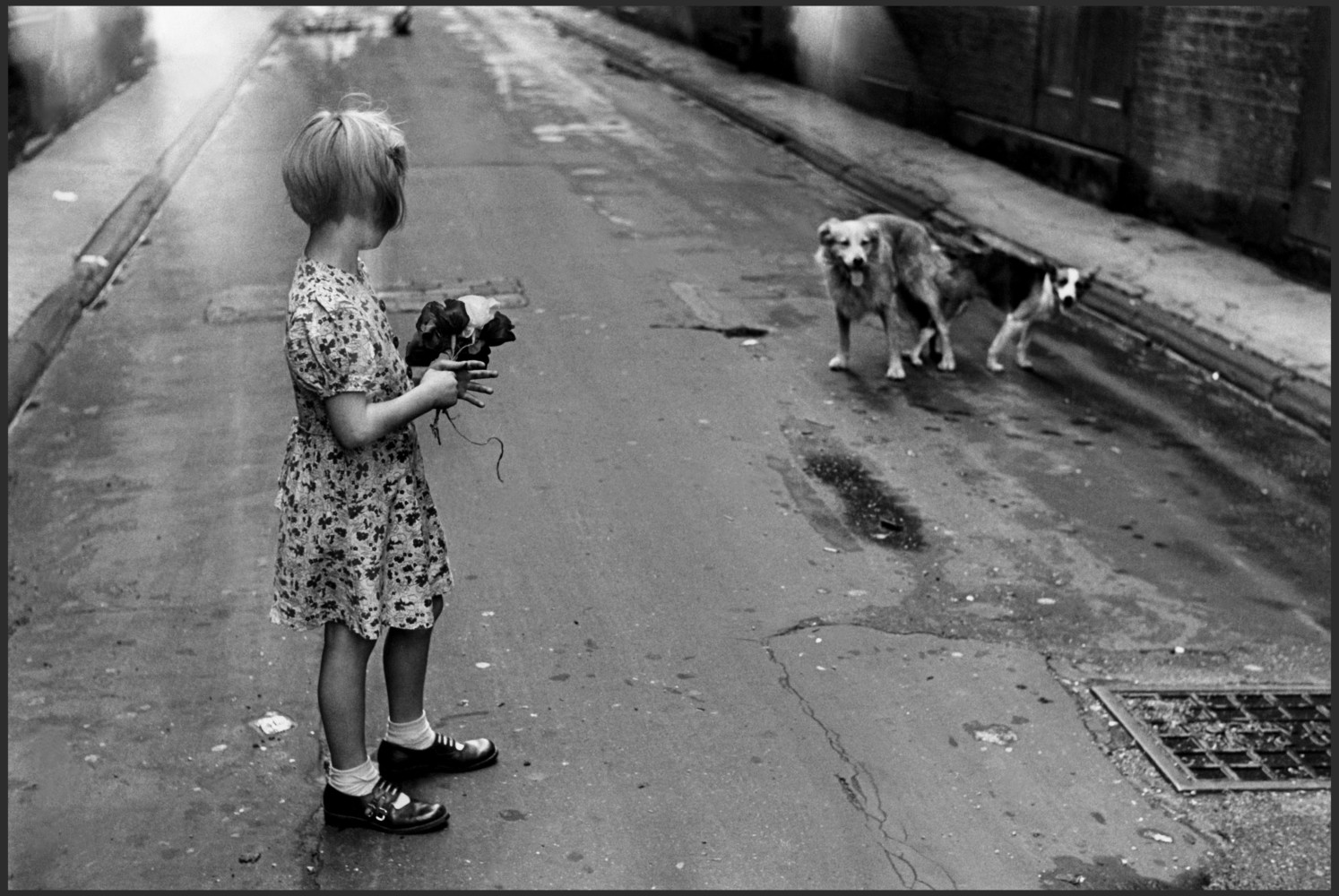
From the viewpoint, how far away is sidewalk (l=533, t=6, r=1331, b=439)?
35.2 feet

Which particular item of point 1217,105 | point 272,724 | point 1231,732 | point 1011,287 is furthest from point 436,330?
point 1217,105

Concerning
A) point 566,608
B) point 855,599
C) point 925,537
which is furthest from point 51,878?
point 925,537

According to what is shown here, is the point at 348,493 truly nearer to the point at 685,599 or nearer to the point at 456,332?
the point at 456,332

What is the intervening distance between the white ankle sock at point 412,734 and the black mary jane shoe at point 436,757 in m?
0.01

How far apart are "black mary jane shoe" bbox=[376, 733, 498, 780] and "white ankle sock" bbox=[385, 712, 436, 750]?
0.01 metres

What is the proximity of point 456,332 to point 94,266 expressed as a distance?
9.07 meters

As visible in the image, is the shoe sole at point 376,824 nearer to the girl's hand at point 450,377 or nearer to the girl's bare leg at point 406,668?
the girl's bare leg at point 406,668

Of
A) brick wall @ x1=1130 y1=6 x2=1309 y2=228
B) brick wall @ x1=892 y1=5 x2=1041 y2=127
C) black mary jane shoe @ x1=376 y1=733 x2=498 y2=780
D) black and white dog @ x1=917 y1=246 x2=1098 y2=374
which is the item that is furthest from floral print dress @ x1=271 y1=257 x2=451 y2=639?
brick wall @ x1=892 y1=5 x2=1041 y2=127

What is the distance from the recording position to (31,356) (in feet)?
33.4

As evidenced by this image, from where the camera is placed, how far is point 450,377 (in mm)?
4418

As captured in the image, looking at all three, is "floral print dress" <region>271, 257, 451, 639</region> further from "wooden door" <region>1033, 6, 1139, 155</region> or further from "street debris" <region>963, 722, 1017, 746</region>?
"wooden door" <region>1033, 6, 1139, 155</region>

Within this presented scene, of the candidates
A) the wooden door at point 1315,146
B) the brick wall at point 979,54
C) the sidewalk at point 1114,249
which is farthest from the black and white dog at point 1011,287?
the brick wall at point 979,54

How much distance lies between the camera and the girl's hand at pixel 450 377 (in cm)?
439

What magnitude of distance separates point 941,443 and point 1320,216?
16.9 feet
